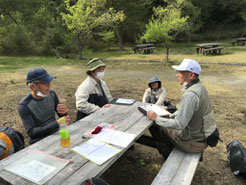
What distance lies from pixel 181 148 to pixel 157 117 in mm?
548

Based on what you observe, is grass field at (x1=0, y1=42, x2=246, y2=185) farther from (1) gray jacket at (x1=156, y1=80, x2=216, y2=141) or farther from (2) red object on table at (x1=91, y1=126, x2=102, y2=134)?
(2) red object on table at (x1=91, y1=126, x2=102, y2=134)

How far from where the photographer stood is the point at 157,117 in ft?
9.14

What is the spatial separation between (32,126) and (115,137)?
116cm

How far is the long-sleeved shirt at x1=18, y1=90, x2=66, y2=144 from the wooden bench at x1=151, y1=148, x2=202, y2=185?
1.45 meters

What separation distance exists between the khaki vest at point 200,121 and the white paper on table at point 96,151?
1.09 m

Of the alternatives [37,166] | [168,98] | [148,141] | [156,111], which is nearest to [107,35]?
[168,98]

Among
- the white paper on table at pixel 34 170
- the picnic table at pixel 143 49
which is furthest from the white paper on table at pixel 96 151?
the picnic table at pixel 143 49

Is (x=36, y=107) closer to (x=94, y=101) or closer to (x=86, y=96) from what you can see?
(x=86, y=96)

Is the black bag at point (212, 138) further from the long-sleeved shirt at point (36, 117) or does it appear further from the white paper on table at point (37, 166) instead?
the long-sleeved shirt at point (36, 117)

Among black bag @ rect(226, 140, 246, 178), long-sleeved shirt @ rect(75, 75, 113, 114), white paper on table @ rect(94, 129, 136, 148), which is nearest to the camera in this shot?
white paper on table @ rect(94, 129, 136, 148)

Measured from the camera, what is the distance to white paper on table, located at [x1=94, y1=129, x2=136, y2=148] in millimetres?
2218

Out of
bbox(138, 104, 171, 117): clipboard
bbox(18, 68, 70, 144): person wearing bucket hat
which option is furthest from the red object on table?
bbox(138, 104, 171, 117): clipboard

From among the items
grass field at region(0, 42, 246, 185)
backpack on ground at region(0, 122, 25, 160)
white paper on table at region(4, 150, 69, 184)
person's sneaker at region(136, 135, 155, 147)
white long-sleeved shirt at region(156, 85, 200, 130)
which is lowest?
grass field at region(0, 42, 246, 185)

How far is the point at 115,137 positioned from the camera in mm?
2340
